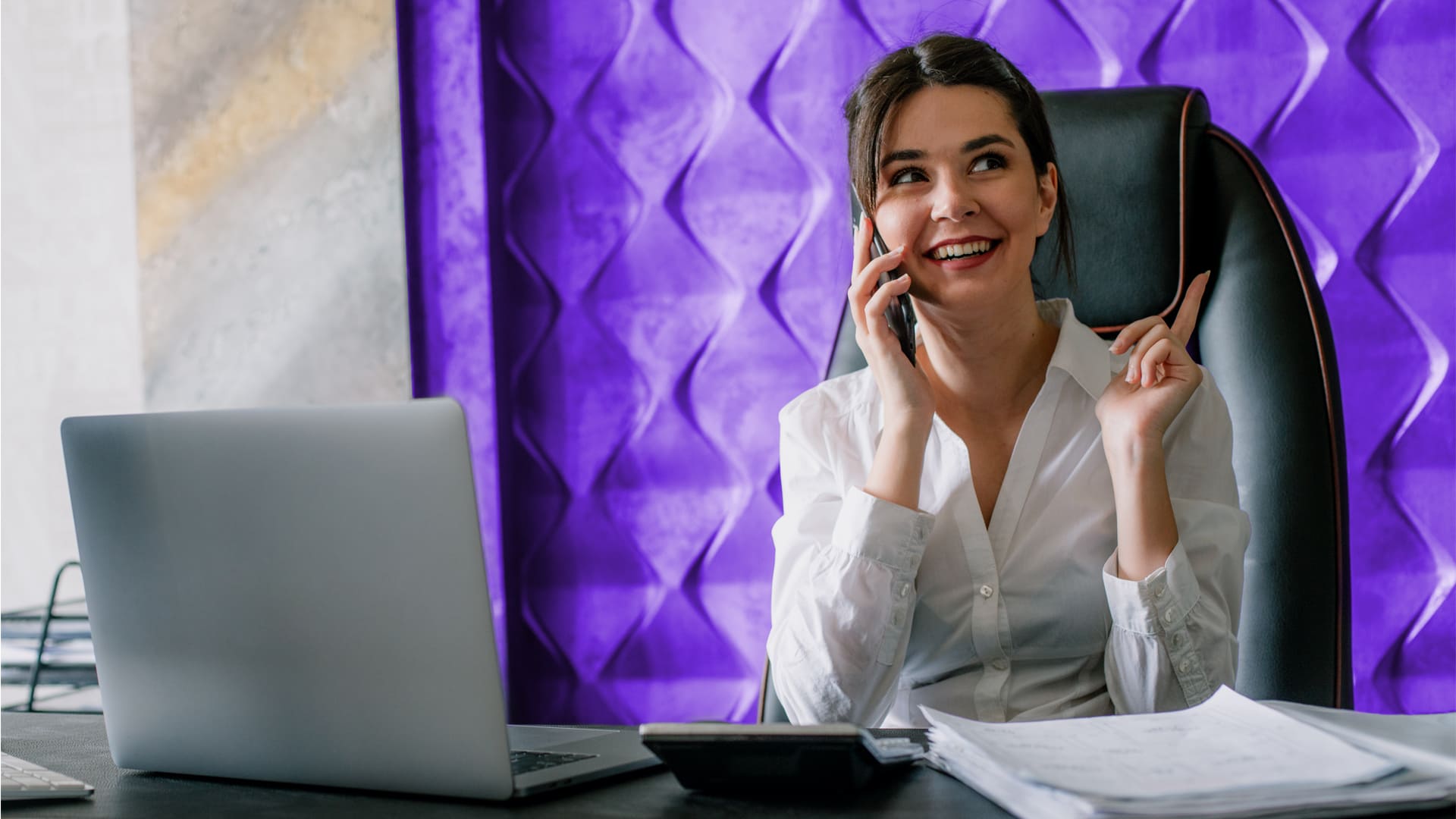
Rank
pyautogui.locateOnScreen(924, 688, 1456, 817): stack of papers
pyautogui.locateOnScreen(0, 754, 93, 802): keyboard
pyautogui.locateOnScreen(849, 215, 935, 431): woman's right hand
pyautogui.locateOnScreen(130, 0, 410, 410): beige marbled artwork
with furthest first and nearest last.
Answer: pyautogui.locateOnScreen(130, 0, 410, 410): beige marbled artwork, pyautogui.locateOnScreen(849, 215, 935, 431): woman's right hand, pyautogui.locateOnScreen(0, 754, 93, 802): keyboard, pyautogui.locateOnScreen(924, 688, 1456, 817): stack of papers

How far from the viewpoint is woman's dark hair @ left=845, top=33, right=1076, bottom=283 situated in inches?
49.0

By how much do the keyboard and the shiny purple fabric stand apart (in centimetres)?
109

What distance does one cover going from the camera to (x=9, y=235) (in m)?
1.87

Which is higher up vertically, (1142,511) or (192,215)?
→ (192,215)

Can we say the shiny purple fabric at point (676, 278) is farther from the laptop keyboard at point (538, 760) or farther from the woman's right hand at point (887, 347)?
the laptop keyboard at point (538, 760)

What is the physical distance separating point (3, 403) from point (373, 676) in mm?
1543

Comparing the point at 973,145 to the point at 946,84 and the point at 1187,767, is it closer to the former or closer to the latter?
the point at 946,84

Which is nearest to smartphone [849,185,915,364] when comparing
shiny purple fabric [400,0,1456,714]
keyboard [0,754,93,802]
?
shiny purple fabric [400,0,1456,714]


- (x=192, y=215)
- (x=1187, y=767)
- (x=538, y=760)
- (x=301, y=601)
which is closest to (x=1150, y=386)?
(x=1187, y=767)

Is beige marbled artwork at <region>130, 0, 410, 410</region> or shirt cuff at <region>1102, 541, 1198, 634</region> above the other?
beige marbled artwork at <region>130, 0, 410, 410</region>

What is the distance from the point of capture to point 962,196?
1211 mm

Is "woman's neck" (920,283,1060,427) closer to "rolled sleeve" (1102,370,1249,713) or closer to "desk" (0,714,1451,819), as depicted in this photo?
"rolled sleeve" (1102,370,1249,713)

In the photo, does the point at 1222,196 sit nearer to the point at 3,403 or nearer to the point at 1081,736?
the point at 1081,736

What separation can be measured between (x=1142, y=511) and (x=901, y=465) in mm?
224
